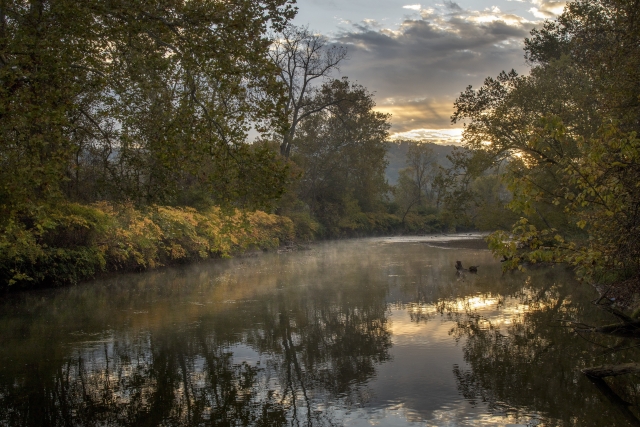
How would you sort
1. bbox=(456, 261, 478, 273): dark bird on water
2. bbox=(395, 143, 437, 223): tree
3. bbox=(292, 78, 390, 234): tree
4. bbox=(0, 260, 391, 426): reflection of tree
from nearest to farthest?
bbox=(0, 260, 391, 426): reflection of tree
bbox=(456, 261, 478, 273): dark bird on water
bbox=(292, 78, 390, 234): tree
bbox=(395, 143, 437, 223): tree

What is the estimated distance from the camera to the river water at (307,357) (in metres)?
7.42

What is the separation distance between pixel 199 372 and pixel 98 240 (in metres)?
12.7

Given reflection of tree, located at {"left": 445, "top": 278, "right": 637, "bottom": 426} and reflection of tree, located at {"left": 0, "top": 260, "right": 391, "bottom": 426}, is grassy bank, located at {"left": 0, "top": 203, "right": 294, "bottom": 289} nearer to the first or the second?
reflection of tree, located at {"left": 0, "top": 260, "right": 391, "bottom": 426}

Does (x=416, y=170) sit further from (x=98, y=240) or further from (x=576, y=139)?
(x=576, y=139)

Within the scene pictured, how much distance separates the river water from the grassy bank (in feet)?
2.94

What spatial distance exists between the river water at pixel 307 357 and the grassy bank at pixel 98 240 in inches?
35.3

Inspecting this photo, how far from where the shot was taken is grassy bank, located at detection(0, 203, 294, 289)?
15172mm

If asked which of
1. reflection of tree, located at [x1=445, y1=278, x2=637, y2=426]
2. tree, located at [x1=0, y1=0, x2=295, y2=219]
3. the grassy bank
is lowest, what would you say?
reflection of tree, located at [x1=445, y1=278, x2=637, y2=426]

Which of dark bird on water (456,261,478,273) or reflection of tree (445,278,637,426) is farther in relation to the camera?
dark bird on water (456,261,478,273)

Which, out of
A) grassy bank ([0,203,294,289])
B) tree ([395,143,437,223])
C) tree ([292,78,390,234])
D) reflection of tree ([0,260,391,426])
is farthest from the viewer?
tree ([395,143,437,223])

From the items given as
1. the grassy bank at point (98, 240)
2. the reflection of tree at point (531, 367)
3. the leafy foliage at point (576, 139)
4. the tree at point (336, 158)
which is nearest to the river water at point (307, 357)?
the reflection of tree at point (531, 367)

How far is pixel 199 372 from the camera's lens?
30.3ft

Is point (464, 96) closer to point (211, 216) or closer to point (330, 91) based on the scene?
point (211, 216)

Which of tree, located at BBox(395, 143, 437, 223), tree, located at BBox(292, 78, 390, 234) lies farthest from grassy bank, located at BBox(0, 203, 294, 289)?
tree, located at BBox(395, 143, 437, 223)
